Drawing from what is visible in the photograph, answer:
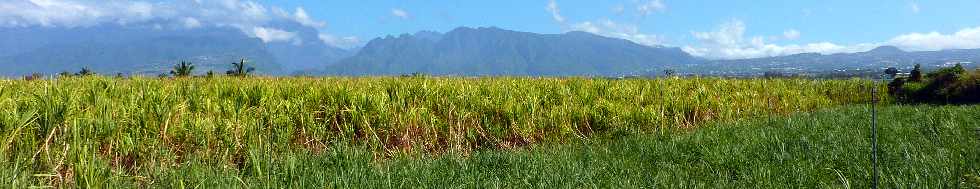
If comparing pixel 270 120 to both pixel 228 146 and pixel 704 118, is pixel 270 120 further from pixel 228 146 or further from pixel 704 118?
pixel 704 118

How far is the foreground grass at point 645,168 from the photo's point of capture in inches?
227

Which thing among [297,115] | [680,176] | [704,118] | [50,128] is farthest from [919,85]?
[50,128]

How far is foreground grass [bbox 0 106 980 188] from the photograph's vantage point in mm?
5777

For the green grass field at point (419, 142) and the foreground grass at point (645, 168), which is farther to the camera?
the green grass field at point (419, 142)

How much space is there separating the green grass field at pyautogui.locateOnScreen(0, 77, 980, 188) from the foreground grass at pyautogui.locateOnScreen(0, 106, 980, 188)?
30 millimetres

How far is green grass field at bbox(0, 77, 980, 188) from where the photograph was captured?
6043 millimetres

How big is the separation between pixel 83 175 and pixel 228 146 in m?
2.24

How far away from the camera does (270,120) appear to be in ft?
27.7

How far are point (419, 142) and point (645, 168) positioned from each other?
3.59m

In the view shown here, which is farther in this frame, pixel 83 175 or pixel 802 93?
pixel 802 93

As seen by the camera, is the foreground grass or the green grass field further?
the green grass field

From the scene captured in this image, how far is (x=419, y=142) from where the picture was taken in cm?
946

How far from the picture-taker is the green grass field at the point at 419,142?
6043 millimetres

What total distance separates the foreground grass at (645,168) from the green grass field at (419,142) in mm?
30
